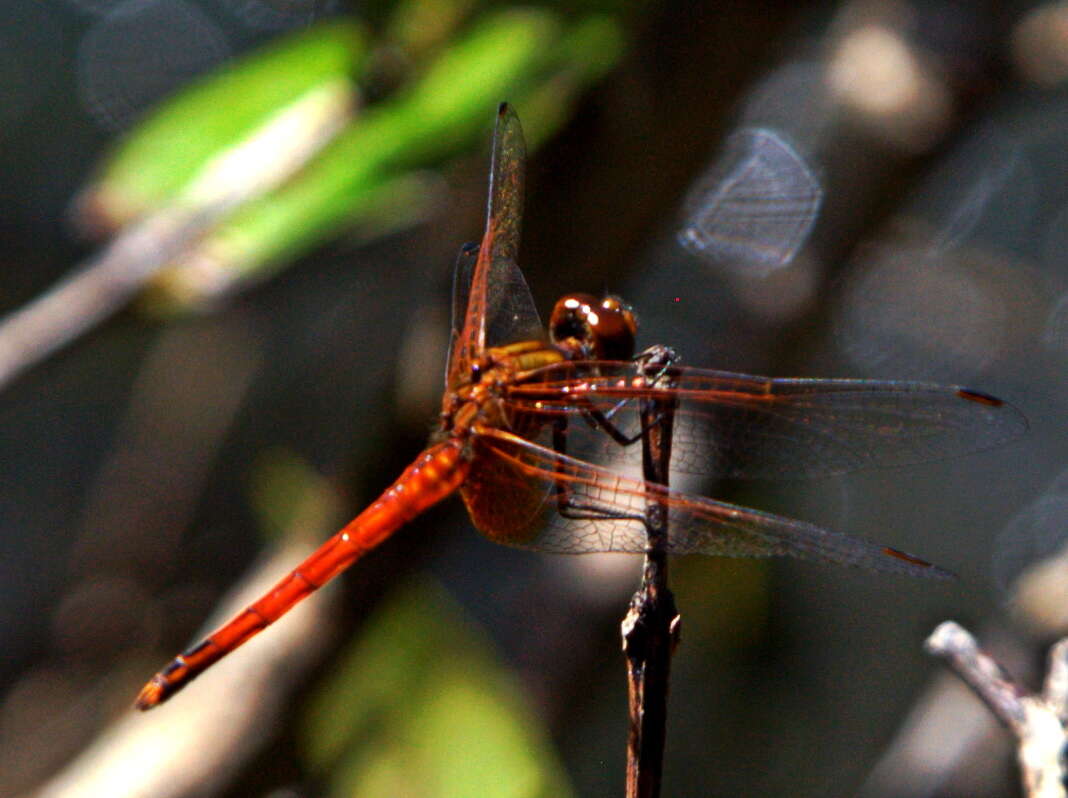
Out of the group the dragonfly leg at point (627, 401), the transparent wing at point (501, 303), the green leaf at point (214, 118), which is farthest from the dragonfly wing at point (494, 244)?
the green leaf at point (214, 118)

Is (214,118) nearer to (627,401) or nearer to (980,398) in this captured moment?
(627,401)

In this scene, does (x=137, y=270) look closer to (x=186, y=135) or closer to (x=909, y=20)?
(x=186, y=135)

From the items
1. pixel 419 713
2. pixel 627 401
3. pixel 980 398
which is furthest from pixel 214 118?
pixel 980 398

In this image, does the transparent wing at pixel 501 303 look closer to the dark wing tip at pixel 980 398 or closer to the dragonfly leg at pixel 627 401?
the dragonfly leg at pixel 627 401

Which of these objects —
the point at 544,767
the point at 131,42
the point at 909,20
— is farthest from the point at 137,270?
the point at 131,42

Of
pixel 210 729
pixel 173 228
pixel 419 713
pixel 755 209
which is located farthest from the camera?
pixel 419 713
